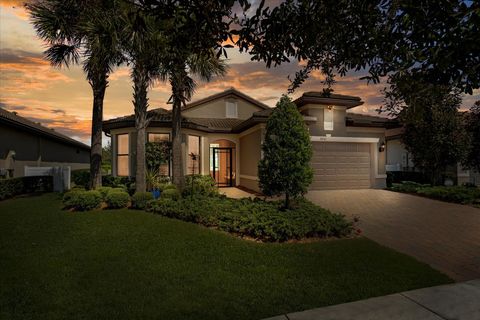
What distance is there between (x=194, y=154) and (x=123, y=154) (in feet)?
12.9

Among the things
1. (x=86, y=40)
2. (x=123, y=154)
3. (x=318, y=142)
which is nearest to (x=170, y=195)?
(x=123, y=154)

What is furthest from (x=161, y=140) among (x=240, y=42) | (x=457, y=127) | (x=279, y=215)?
(x=457, y=127)

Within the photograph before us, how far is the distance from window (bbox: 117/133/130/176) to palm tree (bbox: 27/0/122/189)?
9.95ft

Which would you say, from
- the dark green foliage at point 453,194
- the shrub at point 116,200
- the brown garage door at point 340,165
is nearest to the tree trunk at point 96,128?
the shrub at point 116,200

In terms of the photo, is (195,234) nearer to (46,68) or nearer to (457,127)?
(46,68)

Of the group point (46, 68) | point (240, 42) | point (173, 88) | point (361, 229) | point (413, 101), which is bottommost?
point (361, 229)

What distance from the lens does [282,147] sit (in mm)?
7961

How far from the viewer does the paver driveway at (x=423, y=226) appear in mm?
5090

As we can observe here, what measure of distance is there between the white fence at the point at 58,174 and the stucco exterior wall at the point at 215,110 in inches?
334

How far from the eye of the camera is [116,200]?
939cm

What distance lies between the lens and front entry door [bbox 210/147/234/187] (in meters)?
18.0

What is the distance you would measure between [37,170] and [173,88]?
9681mm

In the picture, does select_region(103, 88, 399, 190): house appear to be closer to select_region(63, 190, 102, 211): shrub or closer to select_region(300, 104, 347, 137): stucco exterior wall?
select_region(300, 104, 347, 137): stucco exterior wall

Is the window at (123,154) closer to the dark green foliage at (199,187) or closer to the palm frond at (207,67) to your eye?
the dark green foliage at (199,187)
